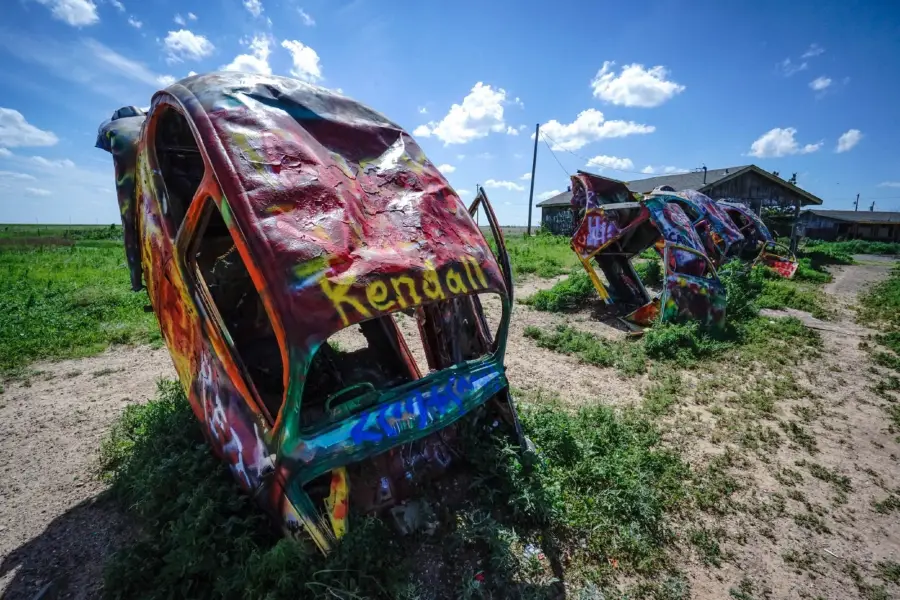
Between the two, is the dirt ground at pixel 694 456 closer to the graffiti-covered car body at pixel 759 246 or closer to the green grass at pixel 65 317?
the green grass at pixel 65 317

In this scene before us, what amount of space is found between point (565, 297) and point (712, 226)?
253 inches

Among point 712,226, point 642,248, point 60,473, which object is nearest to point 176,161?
point 60,473

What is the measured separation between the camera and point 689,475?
3799 mm

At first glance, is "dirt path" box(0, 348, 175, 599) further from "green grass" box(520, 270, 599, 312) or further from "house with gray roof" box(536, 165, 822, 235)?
"house with gray roof" box(536, 165, 822, 235)

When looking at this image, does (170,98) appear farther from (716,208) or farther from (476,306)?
(716,208)

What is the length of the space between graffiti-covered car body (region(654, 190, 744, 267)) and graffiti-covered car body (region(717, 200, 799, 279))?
4.02ft

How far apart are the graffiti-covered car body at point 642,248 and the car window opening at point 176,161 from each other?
761cm

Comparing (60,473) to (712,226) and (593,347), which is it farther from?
(712,226)

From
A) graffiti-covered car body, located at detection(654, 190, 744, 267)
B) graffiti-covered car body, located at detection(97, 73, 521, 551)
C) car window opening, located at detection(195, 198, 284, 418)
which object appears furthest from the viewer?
graffiti-covered car body, located at detection(654, 190, 744, 267)

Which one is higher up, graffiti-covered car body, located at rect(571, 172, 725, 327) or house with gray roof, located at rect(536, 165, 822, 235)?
house with gray roof, located at rect(536, 165, 822, 235)

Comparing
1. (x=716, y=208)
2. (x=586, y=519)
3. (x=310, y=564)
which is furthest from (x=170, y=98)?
(x=716, y=208)

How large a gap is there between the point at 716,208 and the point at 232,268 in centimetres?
1447

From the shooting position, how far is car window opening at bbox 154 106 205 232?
3.17 meters

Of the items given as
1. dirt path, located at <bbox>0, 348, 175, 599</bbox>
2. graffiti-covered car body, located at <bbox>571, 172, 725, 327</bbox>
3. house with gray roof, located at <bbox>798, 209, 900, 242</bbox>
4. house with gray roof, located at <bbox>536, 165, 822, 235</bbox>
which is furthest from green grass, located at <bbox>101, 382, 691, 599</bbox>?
house with gray roof, located at <bbox>798, 209, 900, 242</bbox>
